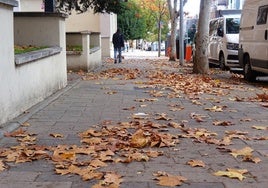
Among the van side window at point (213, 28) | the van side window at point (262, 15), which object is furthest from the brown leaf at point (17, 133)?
the van side window at point (213, 28)

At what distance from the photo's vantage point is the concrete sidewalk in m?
4.93

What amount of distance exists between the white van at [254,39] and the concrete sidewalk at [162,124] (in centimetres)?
112

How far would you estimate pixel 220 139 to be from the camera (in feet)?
21.9

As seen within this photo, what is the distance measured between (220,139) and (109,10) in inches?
634

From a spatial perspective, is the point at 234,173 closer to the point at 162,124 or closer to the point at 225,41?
the point at 162,124

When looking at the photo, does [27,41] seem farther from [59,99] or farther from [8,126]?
[8,126]

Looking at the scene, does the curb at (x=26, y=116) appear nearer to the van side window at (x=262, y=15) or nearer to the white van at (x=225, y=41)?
the van side window at (x=262, y=15)

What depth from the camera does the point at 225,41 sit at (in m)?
19.3

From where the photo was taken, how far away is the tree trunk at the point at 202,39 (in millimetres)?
17594

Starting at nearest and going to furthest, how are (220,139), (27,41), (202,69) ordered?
(220,139) → (27,41) → (202,69)

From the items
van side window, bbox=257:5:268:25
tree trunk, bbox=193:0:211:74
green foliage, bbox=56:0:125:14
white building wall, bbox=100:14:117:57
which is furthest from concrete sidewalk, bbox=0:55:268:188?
white building wall, bbox=100:14:117:57

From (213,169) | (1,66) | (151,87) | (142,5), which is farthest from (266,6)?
(142,5)

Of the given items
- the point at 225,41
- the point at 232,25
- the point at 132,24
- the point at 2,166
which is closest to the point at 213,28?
the point at 232,25

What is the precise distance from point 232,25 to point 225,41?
0.89 meters
